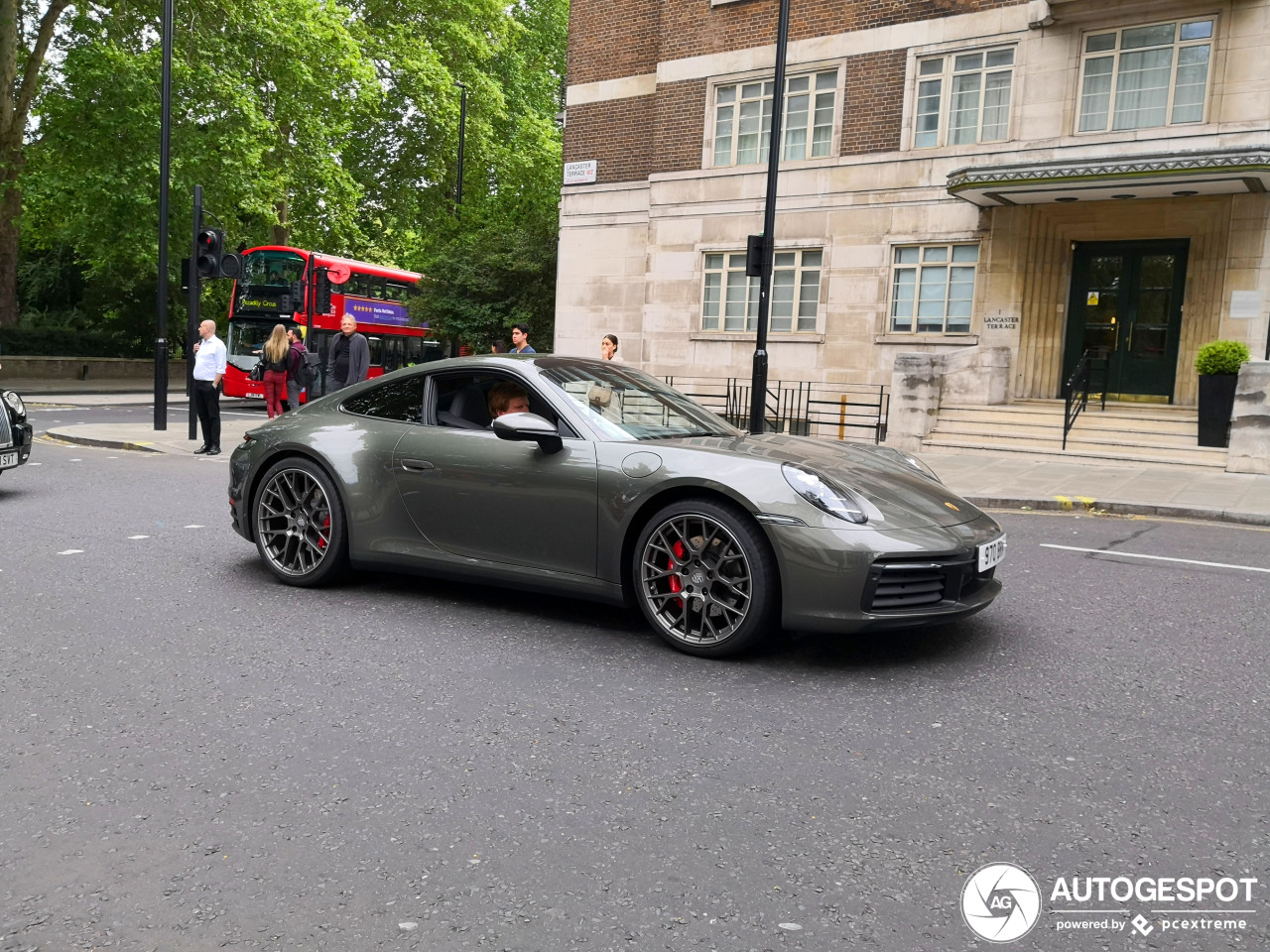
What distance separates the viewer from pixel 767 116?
69.9 feet

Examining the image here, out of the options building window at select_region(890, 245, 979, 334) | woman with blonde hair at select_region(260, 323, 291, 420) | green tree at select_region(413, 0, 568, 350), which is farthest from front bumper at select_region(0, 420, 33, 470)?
green tree at select_region(413, 0, 568, 350)

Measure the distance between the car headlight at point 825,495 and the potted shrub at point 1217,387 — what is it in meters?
11.3

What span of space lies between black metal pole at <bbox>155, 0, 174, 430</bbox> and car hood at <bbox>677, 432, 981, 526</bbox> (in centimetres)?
1298

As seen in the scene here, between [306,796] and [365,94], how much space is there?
32596 millimetres

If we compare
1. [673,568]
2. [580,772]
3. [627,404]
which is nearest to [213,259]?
[627,404]

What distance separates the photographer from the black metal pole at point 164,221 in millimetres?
15586

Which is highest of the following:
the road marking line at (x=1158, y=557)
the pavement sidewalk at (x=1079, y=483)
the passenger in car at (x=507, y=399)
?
the passenger in car at (x=507, y=399)

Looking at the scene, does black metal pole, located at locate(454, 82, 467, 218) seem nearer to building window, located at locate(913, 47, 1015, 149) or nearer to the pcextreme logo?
building window, located at locate(913, 47, 1015, 149)

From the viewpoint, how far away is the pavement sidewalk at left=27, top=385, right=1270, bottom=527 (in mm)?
10188

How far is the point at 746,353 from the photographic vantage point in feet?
71.1

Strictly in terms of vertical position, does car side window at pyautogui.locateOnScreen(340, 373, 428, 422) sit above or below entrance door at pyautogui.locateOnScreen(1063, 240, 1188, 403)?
below

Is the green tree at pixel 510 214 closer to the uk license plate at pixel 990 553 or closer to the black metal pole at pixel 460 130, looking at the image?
the black metal pole at pixel 460 130

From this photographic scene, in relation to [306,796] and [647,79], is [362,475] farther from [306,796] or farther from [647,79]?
[647,79]

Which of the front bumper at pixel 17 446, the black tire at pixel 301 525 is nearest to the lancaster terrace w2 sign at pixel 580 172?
the front bumper at pixel 17 446
